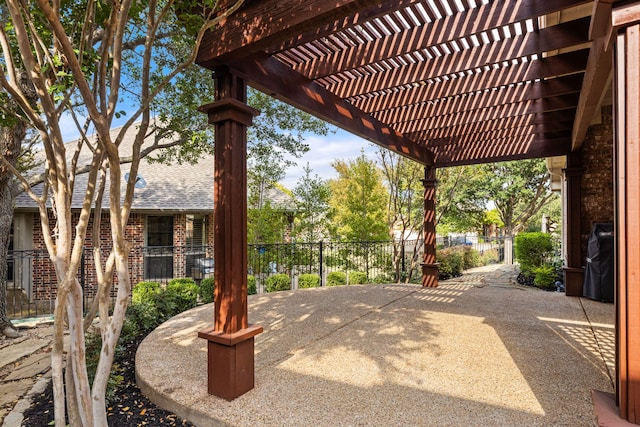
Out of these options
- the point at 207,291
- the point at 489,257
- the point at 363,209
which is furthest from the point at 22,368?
the point at 489,257

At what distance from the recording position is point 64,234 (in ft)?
6.18

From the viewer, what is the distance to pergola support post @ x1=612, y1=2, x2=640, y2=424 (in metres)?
1.69

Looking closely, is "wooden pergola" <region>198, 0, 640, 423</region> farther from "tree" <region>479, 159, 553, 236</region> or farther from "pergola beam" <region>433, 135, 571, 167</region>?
"tree" <region>479, 159, 553, 236</region>

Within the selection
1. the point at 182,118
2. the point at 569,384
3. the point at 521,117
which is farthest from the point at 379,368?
the point at 182,118

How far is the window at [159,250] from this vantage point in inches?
368

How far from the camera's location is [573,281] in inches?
243

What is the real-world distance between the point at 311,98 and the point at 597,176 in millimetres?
5109

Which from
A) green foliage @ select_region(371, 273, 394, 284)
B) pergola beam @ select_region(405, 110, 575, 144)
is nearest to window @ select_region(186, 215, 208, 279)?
green foliage @ select_region(371, 273, 394, 284)

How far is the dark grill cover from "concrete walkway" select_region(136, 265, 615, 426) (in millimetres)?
228

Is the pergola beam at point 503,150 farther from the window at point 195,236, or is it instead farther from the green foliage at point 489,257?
the green foliage at point 489,257

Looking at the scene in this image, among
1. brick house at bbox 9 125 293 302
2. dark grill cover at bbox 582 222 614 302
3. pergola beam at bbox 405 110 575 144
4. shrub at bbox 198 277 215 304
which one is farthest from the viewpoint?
brick house at bbox 9 125 293 302

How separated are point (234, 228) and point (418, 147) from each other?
4.86 m

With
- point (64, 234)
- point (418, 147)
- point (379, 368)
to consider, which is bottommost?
point (379, 368)

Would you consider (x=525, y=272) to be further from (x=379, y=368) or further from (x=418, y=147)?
(x=379, y=368)
